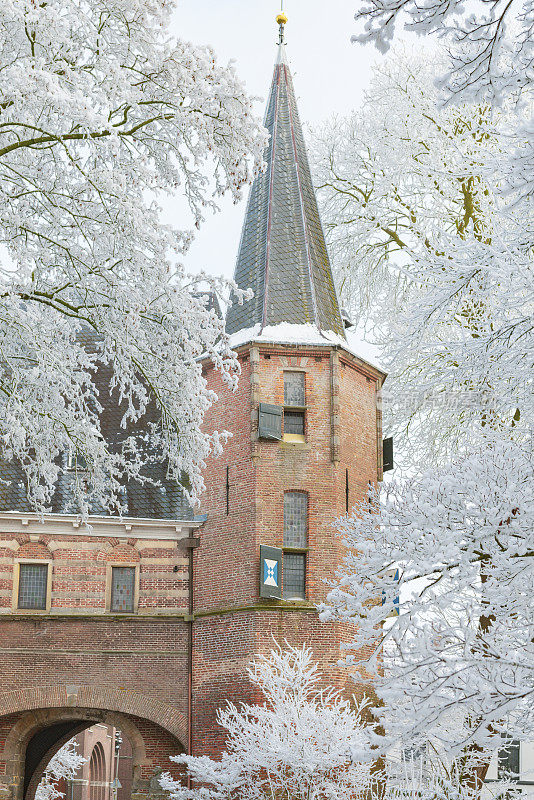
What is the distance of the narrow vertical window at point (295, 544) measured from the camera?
20344 mm

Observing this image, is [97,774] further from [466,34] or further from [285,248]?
[466,34]

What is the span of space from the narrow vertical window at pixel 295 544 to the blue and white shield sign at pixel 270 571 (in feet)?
1.30

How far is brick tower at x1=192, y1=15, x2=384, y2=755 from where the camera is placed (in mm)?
19938

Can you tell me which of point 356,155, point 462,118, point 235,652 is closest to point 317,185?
point 356,155

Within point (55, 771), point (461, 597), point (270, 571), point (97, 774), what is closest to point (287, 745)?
point (270, 571)

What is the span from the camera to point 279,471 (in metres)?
20.7

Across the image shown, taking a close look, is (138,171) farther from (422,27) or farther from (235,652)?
(235,652)

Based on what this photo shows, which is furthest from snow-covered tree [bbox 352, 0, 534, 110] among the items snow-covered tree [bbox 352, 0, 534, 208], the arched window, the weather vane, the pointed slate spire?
the arched window

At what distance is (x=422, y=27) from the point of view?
5.04 meters

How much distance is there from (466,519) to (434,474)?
138cm

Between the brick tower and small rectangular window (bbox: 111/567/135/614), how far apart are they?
147 cm

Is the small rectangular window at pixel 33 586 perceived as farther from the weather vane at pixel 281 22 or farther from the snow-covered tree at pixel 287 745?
the weather vane at pixel 281 22

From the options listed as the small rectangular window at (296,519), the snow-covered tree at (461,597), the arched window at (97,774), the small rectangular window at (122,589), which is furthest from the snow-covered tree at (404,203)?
the arched window at (97,774)

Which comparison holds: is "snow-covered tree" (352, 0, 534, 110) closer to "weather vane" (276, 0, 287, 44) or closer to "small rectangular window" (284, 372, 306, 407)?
"small rectangular window" (284, 372, 306, 407)
